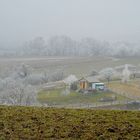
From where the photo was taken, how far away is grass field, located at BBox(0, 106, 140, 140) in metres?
2.77

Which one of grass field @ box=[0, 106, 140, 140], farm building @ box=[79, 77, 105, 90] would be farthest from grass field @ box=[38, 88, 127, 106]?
grass field @ box=[0, 106, 140, 140]

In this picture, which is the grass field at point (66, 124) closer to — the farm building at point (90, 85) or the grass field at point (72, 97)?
the grass field at point (72, 97)

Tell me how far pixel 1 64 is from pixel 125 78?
850 cm

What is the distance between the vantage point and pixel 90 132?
2844 millimetres

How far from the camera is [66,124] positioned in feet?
9.97

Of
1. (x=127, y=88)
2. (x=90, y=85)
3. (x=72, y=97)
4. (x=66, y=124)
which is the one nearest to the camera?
(x=66, y=124)

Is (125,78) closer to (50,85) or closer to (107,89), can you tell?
(107,89)

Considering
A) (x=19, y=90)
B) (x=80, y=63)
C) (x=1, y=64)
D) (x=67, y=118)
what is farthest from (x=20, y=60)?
(x=67, y=118)

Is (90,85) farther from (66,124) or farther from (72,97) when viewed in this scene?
(66,124)

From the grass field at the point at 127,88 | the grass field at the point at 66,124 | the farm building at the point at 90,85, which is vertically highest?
the grass field at the point at 66,124

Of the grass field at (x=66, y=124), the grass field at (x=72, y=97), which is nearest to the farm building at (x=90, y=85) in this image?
the grass field at (x=72, y=97)

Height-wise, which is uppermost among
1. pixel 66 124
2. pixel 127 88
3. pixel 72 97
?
pixel 66 124

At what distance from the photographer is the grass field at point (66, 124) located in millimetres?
2773

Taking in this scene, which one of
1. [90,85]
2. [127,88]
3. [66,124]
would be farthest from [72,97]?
[66,124]
